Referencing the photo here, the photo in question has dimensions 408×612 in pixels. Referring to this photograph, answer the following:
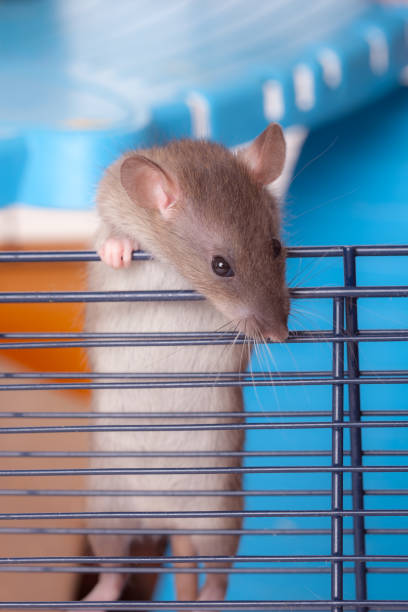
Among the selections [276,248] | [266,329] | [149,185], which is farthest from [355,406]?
[149,185]

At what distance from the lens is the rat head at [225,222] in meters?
1.24

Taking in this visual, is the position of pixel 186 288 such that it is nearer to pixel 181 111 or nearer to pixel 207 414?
pixel 207 414

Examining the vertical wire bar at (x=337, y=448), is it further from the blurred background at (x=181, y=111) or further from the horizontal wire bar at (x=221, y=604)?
the blurred background at (x=181, y=111)

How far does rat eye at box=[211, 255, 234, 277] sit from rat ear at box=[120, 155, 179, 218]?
0.55 ft

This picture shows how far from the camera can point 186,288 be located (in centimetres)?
147

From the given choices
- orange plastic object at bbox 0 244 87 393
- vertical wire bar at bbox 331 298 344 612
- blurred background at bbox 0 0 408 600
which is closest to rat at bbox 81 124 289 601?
vertical wire bar at bbox 331 298 344 612

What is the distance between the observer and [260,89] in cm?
297

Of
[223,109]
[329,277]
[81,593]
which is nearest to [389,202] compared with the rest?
[329,277]

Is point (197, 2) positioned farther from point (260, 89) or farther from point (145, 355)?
point (145, 355)

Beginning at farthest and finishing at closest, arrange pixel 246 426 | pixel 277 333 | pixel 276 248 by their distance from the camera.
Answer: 1. pixel 276 248
2. pixel 277 333
3. pixel 246 426

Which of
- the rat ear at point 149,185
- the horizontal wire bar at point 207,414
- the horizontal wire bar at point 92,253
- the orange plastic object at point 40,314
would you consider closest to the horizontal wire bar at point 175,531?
the horizontal wire bar at point 207,414

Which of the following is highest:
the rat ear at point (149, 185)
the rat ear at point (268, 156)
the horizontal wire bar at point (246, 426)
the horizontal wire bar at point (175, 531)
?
the rat ear at point (268, 156)

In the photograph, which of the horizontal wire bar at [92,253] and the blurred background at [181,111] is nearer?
the horizontal wire bar at [92,253]

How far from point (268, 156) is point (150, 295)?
20.8 inches
